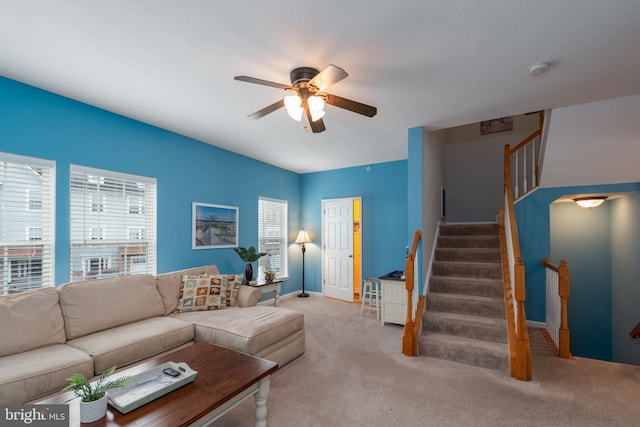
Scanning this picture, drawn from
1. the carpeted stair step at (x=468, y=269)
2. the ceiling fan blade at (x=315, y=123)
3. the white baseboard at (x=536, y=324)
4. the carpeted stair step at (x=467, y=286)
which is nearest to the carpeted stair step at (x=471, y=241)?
the carpeted stair step at (x=468, y=269)

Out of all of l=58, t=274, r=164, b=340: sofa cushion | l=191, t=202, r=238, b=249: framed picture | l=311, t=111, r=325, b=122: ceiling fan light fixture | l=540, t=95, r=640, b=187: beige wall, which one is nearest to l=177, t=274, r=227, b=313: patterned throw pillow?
l=58, t=274, r=164, b=340: sofa cushion

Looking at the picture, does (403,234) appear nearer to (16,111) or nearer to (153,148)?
(153,148)

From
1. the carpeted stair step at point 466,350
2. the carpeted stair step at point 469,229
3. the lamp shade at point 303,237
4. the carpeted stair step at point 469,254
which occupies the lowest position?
the carpeted stair step at point 466,350

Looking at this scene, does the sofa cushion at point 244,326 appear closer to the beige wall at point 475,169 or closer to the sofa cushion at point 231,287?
the sofa cushion at point 231,287

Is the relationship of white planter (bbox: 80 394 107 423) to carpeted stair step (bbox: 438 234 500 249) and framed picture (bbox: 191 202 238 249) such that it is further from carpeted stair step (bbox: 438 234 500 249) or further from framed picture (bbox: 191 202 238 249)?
carpeted stair step (bbox: 438 234 500 249)

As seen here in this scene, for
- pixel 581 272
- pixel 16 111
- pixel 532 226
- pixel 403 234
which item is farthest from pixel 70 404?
pixel 581 272

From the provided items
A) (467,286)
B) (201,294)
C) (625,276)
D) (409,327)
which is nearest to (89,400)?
(201,294)

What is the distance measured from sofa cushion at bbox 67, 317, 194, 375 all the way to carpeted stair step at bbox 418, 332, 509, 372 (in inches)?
98.2

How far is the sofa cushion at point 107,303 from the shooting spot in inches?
101

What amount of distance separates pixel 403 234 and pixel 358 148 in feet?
5.82

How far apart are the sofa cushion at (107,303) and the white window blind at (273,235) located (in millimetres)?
2377

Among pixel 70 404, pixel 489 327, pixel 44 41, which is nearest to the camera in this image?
pixel 70 404

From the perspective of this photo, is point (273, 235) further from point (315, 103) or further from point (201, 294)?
point (315, 103)

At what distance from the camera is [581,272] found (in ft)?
16.6
